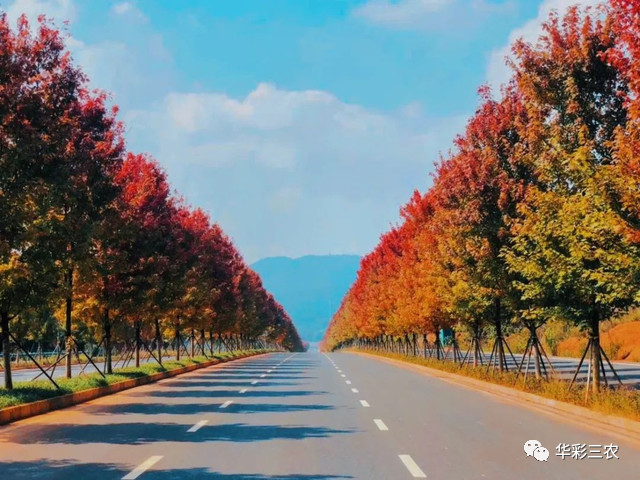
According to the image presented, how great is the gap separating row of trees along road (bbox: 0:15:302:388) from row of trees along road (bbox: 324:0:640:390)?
34.9ft

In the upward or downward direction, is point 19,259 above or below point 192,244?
below

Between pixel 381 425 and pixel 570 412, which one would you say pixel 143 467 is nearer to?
pixel 381 425

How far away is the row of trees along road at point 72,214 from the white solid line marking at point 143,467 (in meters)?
5.92

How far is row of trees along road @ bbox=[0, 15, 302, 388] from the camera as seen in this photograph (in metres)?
14.9

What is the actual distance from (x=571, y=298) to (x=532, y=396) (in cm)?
314

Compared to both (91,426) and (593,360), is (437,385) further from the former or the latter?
(91,426)

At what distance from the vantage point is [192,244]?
37125 millimetres

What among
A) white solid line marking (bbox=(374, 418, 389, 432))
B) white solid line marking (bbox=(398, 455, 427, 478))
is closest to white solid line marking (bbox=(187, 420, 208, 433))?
white solid line marking (bbox=(374, 418, 389, 432))

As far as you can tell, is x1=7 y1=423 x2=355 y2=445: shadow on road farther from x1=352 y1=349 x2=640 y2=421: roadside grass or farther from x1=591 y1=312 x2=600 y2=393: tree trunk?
x1=591 y1=312 x2=600 y2=393: tree trunk

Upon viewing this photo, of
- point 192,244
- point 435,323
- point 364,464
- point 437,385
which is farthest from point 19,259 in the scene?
point 435,323

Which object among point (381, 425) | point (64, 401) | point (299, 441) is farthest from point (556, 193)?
point (64, 401)

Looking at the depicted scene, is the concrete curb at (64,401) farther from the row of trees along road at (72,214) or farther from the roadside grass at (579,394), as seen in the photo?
the roadside grass at (579,394)

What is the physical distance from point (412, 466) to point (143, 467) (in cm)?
356

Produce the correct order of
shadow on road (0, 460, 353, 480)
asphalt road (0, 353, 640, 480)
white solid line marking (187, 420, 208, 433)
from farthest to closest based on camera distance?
white solid line marking (187, 420, 208, 433) → asphalt road (0, 353, 640, 480) → shadow on road (0, 460, 353, 480)
